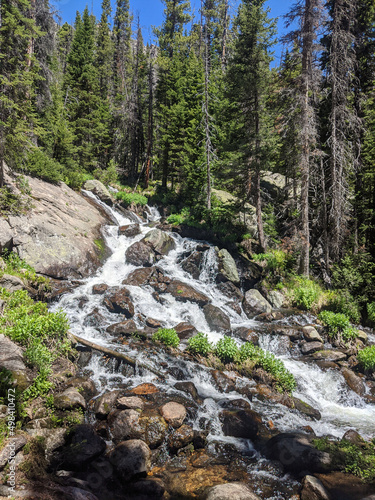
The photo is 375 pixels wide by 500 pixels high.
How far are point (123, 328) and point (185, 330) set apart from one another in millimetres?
2907

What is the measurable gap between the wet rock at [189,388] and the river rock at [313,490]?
370 centimetres

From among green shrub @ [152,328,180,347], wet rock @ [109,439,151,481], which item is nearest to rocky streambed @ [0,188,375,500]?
wet rock @ [109,439,151,481]

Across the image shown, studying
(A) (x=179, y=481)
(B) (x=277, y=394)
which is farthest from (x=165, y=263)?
(A) (x=179, y=481)

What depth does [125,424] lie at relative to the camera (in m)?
7.05

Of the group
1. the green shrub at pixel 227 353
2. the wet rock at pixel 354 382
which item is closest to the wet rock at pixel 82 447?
the green shrub at pixel 227 353

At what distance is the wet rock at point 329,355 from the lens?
12.2 metres

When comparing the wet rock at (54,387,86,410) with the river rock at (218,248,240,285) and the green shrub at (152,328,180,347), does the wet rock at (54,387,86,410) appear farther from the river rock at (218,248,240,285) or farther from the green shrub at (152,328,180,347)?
the river rock at (218,248,240,285)

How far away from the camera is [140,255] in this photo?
725 inches

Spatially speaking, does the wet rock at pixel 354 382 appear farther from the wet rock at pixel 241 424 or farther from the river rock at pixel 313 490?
the river rock at pixel 313 490

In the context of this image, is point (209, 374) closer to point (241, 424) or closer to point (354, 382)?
point (241, 424)

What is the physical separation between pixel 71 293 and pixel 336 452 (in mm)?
12086

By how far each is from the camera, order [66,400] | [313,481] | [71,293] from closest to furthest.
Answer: [313,481]
[66,400]
[71,293]

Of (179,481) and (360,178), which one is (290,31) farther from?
(179,481)

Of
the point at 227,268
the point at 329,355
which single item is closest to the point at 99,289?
the point at 227,268
